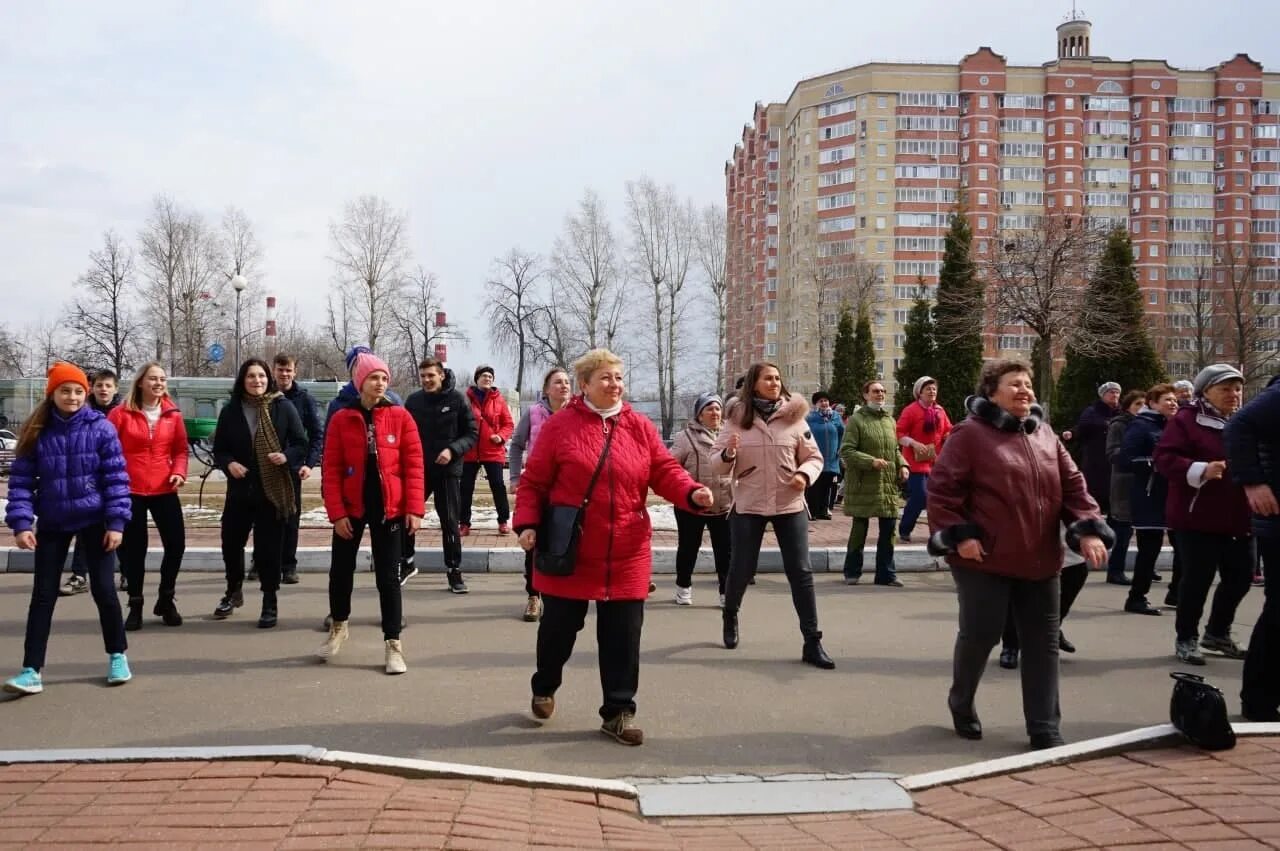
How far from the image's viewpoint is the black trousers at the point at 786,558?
6.48 m

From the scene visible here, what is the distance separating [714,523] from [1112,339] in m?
23.0

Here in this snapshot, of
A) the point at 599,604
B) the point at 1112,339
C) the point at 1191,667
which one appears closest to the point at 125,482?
the point at 599,604

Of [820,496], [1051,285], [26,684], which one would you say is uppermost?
[1051,285]

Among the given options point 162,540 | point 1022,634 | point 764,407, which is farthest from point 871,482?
point 162,540

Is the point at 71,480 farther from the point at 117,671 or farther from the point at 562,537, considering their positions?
the point at 562,537

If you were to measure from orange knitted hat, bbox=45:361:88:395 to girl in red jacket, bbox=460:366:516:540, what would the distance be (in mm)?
4052

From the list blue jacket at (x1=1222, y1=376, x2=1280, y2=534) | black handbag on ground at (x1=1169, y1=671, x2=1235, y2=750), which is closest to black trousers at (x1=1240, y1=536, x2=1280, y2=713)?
blue jacket at (x1=1222, y1=376, x2=1280, y2=534)

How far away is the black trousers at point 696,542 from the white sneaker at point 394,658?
304cm

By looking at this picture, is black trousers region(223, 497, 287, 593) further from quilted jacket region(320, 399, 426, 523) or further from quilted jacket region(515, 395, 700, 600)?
quilted jacket region(515, 395, 700, 600)

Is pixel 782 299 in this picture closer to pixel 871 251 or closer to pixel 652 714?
pixel 871 251

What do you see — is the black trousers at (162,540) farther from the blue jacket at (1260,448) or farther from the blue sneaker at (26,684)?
the blue jacket at (1260,448)

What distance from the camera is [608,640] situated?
491 centimetres

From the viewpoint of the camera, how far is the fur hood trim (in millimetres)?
4820

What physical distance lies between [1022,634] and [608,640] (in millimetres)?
2057
